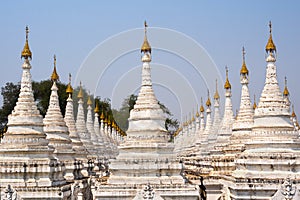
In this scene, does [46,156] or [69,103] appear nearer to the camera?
[46,156]

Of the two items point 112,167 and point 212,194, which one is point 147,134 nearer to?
point 112,167

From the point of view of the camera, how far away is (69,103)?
1244 inches

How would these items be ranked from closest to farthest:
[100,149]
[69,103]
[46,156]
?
[46,156], [69,103], [100,149]

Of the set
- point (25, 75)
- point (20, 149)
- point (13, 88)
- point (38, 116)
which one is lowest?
point (20, 149)

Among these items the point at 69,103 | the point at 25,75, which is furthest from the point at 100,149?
the point at 25,75

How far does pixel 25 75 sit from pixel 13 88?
4799cm

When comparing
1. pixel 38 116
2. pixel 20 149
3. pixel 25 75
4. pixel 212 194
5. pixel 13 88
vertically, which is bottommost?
pixel 212 194

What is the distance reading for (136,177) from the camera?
20.0m

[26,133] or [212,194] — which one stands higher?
[26,133]

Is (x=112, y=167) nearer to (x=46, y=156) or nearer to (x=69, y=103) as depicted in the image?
(x=46, y=156)

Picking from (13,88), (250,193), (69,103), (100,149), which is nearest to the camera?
(250,193)

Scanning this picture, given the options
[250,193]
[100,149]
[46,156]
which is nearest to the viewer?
[250,193]

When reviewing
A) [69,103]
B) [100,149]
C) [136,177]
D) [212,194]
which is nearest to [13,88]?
A: [100,149]

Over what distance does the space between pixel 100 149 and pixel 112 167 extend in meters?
20.9
